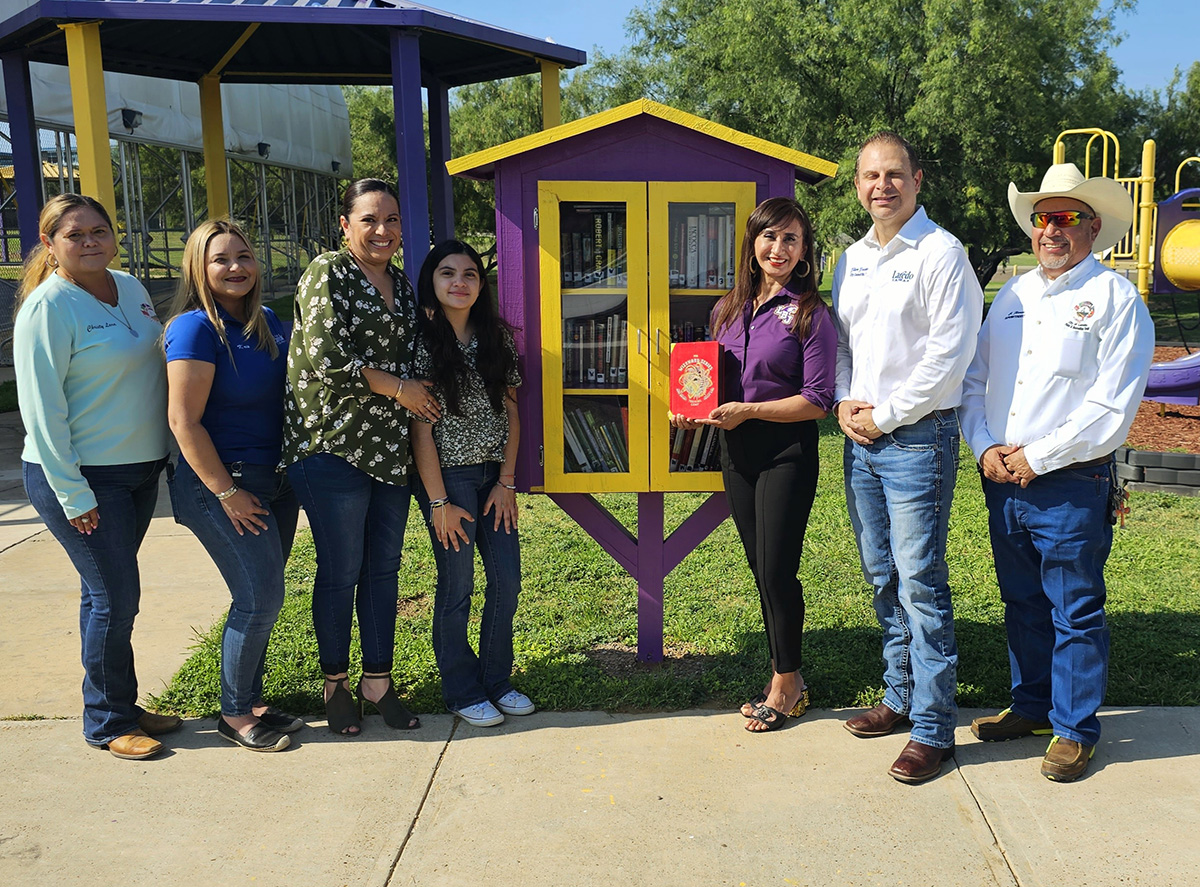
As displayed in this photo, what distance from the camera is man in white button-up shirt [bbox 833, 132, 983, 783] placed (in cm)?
322

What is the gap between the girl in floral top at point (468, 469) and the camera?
3600 mm

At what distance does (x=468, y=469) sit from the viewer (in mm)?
3732

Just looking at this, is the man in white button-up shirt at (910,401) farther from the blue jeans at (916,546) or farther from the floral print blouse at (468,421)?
the floral print blouse at (468,421)

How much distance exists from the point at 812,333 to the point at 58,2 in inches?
242

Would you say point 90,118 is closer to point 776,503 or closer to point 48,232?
point 48,232

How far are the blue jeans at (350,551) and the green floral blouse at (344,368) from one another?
0.08 m

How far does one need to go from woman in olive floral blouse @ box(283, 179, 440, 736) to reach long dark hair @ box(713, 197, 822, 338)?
1131mm

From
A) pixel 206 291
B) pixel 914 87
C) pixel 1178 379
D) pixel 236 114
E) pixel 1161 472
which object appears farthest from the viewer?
pixel 914 87

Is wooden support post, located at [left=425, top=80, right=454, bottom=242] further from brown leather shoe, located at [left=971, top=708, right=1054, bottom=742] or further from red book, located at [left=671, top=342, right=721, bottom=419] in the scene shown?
brown leather shoe, located at [left=971, top=708, right=1054, bottom=742]

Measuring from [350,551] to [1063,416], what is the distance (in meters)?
2.41

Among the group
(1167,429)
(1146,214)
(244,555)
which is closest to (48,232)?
(244,555)

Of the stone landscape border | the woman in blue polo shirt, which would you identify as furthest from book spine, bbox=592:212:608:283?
the stone landscape border

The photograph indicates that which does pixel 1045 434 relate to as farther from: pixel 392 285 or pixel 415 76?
pixel 415 76

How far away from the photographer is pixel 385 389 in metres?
3.46
